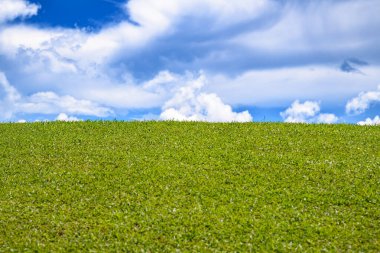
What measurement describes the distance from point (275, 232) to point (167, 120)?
17.5 metres

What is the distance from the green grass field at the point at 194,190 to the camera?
55.0 ft

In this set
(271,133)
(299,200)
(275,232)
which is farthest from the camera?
(271,133)

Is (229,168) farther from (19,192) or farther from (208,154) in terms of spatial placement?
(19,192)

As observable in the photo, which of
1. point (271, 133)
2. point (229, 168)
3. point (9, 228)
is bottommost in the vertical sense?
point (9, 228)

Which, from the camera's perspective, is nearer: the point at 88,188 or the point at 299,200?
the point at 299,200

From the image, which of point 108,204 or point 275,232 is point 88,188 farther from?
point 275,232

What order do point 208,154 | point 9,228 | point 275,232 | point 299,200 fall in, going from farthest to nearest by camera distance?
1. point 208,154
2. point 299,200
3. point 9,228
4. point 275,232

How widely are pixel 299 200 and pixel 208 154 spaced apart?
6741 millimetres

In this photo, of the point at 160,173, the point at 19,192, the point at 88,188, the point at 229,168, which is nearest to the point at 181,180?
the point at 160,173

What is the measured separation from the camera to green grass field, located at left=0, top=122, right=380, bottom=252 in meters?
16.8

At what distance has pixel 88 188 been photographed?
21.2 m

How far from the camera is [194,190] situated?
20359 millimetres

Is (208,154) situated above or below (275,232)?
above

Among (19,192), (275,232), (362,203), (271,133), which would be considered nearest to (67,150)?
(19,192)
